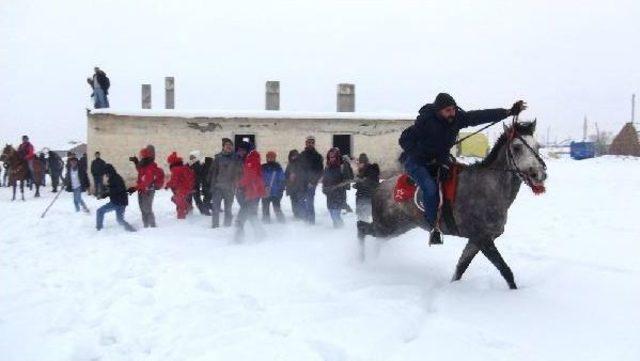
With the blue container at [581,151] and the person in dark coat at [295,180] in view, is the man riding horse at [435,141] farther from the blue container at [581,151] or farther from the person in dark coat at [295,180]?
the blue container at [581,151]

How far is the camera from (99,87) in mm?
19922

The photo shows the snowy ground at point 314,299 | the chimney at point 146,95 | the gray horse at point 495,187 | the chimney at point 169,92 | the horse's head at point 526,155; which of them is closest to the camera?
the snowy ground at point 314,299

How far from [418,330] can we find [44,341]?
3498 mm

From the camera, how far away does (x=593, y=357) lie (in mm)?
3568

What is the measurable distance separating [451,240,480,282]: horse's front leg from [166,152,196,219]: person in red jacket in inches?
322

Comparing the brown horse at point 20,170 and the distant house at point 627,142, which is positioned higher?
the distant house at point 627,142

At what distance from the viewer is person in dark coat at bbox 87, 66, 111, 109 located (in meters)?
20.0

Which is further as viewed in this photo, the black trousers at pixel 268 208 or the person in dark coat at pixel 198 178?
the person in dark coat at pixel 198 178

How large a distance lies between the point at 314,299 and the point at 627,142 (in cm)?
4030

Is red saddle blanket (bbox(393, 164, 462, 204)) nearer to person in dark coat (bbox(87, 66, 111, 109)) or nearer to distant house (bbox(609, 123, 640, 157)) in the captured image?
person in dark coat (bbox(87, 66, 111, 109))

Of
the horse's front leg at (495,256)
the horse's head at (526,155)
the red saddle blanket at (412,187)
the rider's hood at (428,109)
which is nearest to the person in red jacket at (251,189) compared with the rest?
the red saddle blanket at (412,187)

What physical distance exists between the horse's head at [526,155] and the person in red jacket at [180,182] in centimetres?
880

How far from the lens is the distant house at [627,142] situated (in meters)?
36.5

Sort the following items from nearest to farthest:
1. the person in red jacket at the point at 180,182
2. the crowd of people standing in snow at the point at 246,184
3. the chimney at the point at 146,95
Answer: the crowd of people standing in snow at the point at 246,184
the person in red jacket at the point at 180,182
the chimney at the point at 146,95
